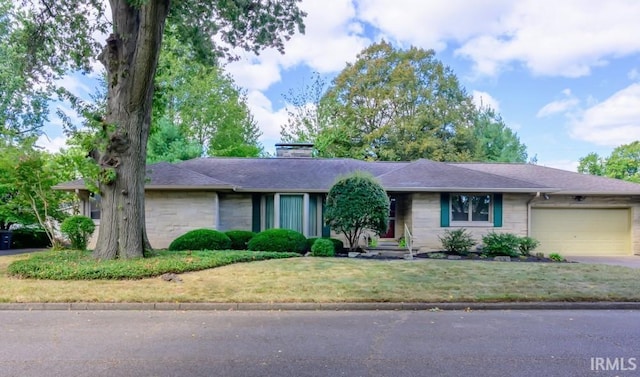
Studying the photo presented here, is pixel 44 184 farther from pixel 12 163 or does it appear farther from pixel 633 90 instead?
pixel 633 90

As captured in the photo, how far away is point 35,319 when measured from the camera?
5.89 metres

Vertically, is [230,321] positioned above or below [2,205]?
below

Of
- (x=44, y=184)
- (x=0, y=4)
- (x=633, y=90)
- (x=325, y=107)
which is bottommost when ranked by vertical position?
(x=44, y=184)

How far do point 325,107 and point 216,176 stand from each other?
59.2 feet

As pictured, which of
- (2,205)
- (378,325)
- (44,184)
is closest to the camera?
(378,325)

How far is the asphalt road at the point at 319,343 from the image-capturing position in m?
3.95

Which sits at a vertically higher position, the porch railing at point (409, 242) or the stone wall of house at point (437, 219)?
the stone wall of house at point (437, 219)

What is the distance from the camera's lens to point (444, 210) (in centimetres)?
1401

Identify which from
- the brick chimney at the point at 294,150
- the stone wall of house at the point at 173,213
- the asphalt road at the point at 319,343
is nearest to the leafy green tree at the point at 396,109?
the brick chimney at the point at 294,150

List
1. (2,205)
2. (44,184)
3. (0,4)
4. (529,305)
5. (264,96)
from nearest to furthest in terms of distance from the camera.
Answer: (529,305), (44,184), (2,205), (0,4), (264,96)

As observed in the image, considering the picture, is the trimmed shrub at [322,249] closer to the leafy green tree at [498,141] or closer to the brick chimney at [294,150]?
the brick chimney at [294,150]

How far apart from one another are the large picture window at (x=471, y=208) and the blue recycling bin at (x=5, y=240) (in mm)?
17907

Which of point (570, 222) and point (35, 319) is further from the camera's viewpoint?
point (570, 222)

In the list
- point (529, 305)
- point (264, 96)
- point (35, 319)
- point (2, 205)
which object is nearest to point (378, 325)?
point (529, 305)
